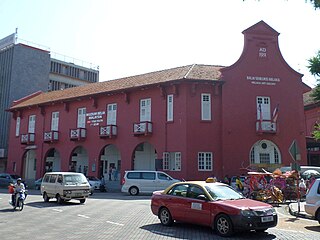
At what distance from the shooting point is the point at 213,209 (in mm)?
10320

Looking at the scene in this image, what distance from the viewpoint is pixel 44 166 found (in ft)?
126

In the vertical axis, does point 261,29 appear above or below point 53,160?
above

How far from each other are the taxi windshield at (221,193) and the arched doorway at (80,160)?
28.1m

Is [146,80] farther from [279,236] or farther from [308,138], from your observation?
[279,236]

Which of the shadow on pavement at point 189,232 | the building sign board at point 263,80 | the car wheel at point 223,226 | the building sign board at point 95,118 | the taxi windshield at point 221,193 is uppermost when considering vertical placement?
the building sign board at point 263,80

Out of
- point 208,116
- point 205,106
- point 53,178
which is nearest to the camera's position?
point 53,178

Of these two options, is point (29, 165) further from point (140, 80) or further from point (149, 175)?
point (149, 175)

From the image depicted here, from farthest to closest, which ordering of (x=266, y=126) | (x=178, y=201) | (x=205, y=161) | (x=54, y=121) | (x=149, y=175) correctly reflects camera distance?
(x=54, y=121)
(x=266, y=126)
(x=205, y=161)
(x=149, y=175)
(x=178, y=201)

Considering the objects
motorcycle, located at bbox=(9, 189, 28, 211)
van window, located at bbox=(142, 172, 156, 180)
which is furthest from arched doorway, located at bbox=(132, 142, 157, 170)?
motorcycle, located at bbox=(9, 189, 28, 211)

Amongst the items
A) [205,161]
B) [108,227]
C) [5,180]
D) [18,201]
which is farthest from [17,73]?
[108,227]

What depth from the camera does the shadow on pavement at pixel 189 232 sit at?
10.0m

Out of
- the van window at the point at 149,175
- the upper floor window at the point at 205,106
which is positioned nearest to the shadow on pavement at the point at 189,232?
the van window at the point at 149,175

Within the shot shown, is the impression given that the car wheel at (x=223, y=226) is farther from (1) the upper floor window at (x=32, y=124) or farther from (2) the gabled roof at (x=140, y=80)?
(1) the upper floor window at (x=32, y=124)

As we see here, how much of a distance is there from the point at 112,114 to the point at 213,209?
24.1m
